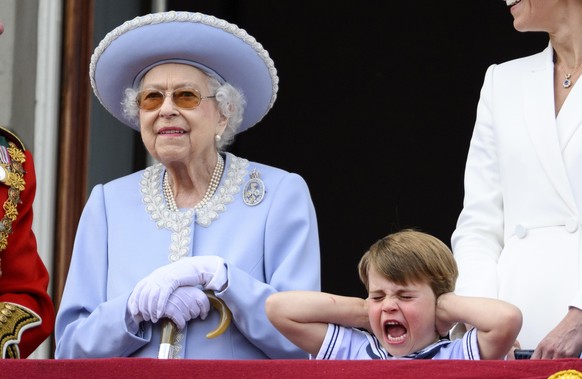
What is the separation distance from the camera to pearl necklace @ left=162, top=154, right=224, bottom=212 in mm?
4031

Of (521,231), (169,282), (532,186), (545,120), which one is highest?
(545,120)

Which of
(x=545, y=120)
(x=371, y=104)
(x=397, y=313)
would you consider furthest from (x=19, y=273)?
(x=371, y=104)

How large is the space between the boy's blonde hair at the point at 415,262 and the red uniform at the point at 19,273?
0.89 m

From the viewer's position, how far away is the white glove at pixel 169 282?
3.65 m

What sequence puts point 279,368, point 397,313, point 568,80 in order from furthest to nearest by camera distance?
1. point 568,80
2. point 397,313
3. point 279,368

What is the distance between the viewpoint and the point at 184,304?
3688 millimetres

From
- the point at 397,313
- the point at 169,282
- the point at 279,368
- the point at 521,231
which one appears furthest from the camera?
the point at 521,231

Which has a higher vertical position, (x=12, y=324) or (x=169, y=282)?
(x=169, y=282)

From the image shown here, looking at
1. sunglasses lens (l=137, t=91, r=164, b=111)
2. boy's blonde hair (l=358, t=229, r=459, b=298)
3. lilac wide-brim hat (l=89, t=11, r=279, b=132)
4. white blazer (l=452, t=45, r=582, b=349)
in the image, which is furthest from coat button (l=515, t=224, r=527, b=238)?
sunglasses lens (l=137, t=91, r=164, b=111)

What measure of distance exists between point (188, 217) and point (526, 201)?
0.86m

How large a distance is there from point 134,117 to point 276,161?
2.50 meters

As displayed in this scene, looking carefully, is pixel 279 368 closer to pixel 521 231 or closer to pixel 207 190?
pixel 521 231

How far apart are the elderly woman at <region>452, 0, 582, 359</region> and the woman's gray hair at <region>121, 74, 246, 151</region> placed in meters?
0.65

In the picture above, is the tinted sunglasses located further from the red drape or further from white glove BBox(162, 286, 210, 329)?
the red drape
